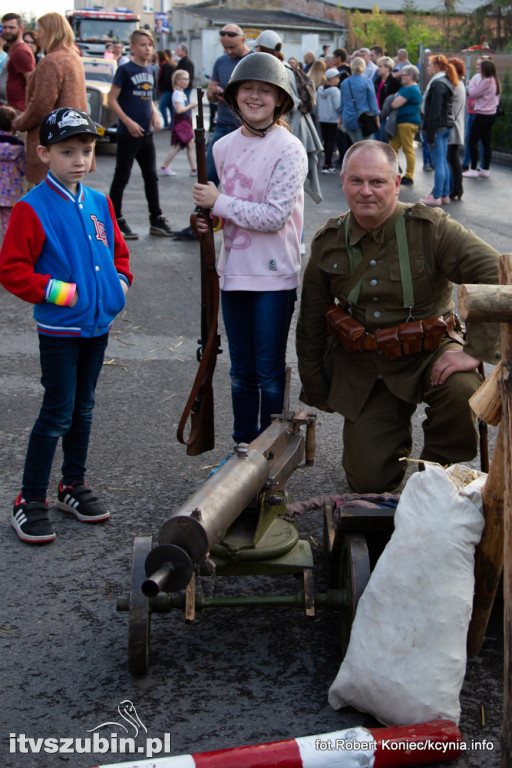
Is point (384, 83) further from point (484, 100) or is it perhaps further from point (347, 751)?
point (347, 751)

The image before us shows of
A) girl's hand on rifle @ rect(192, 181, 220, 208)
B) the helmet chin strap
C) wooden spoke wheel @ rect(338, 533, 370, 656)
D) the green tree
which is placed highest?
the green tree

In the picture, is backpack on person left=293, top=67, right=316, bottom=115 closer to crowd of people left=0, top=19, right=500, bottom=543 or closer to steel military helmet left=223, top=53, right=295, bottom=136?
crowd of people left=0, top=19, right=500, bottom=543

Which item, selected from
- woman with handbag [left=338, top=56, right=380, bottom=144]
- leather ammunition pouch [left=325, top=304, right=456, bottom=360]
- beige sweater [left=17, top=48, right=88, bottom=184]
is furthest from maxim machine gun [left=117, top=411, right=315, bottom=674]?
woman with handbag [left=338, top=56, right=380, bottom=144]

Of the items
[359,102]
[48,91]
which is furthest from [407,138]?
[48,91]

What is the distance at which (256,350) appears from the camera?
4.35m

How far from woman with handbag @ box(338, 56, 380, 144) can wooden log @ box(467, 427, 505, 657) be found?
1308 centimetres

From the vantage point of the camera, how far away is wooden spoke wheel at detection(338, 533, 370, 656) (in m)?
2.96

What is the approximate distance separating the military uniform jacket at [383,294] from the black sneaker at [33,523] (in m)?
1.38

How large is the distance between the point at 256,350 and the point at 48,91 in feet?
13.7

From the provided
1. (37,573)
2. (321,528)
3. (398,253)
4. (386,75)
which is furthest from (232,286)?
(386,75)

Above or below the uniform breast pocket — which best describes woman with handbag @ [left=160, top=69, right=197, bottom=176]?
above

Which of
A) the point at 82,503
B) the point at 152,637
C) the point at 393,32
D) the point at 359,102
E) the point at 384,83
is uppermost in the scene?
the point at 393,32

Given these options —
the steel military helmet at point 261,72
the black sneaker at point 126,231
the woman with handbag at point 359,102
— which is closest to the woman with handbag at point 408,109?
the woman with handbag at point 359,102

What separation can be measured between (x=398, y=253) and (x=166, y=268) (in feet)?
17.5
